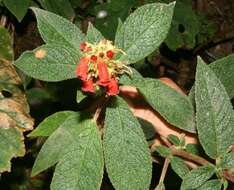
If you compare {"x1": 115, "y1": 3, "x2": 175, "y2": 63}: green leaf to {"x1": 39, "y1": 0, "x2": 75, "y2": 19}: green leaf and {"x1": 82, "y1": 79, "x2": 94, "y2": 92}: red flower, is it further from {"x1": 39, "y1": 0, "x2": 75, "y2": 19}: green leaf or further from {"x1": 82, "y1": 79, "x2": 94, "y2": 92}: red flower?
{"x1": 39, "y1": 0, "x2": 75, "y2": 19}: green leaf

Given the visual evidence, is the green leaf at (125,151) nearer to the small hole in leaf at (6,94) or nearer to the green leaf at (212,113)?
the green leaf at (212,113)

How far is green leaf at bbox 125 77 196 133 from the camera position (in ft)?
3.59

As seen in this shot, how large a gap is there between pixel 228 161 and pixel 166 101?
194 mm

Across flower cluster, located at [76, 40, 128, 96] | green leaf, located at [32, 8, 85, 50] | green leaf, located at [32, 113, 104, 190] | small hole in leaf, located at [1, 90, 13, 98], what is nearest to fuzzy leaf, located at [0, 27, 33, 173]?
small hole in leaf, located at [1, 90, 13, 98]

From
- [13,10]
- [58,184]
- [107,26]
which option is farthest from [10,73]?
[58,184]

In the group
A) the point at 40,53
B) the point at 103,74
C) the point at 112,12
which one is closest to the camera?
the point at 103,74

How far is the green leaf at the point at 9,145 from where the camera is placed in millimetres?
1485

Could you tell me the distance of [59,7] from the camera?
2.10 metres

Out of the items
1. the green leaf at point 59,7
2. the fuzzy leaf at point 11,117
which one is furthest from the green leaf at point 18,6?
the fuzzy leaf at point 11,117

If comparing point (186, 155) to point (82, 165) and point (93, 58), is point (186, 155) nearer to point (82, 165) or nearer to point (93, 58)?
point (82, 165)

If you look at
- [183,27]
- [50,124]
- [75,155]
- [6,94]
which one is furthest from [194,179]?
[183,27]

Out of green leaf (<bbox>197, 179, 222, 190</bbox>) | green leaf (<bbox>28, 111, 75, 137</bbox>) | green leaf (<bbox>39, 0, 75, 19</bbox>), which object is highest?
green leaf (<bbox>39, 0, 75, 19</bbox>)

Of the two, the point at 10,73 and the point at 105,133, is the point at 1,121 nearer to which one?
the point at 10,73

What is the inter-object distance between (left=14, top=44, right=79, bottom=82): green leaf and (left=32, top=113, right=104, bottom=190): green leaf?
0.48 feet
